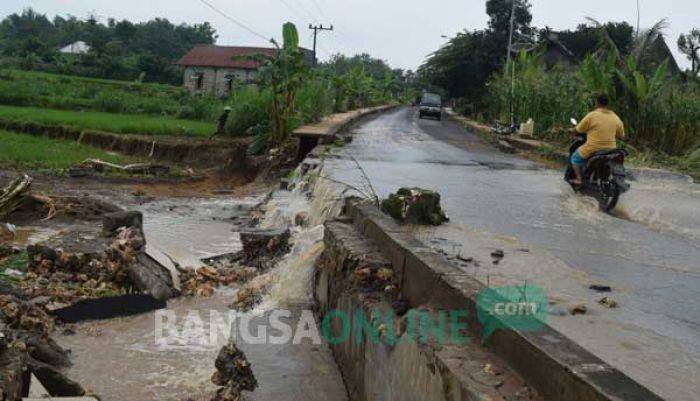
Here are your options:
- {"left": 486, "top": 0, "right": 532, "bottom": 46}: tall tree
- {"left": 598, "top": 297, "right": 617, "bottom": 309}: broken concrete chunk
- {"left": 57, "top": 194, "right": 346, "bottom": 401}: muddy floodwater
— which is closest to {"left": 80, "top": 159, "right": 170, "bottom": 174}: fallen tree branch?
{"left": 57, "top": 194, "right": 346, "bottom": 401}: muddy floodwater

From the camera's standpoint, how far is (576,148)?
11.2 metres

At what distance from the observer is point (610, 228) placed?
862cm

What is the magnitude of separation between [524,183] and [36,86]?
102 feet

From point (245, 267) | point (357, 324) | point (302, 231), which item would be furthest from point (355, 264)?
point (302, 231)

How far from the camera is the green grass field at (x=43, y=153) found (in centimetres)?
1759

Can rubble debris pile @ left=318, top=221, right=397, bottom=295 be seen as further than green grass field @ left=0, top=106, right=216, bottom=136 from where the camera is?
No

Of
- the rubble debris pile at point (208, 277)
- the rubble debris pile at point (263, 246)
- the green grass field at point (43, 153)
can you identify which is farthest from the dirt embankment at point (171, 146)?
the rubble debris pile at point (208, 277)

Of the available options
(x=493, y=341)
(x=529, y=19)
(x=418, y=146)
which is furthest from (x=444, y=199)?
(x=529, y=19)

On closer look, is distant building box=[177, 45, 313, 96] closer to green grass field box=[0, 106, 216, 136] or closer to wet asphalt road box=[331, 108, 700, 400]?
green grass field box=[0, 106, 216, 136]

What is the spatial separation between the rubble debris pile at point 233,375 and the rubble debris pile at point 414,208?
267 cm

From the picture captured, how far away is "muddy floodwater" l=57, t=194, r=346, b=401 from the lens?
5.97 meters

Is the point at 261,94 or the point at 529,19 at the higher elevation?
the point at 529,19

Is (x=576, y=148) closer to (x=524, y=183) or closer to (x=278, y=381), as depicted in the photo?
(x=524, y=183)

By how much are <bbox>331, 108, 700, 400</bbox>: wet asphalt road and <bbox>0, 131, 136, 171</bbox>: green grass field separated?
7361mm
